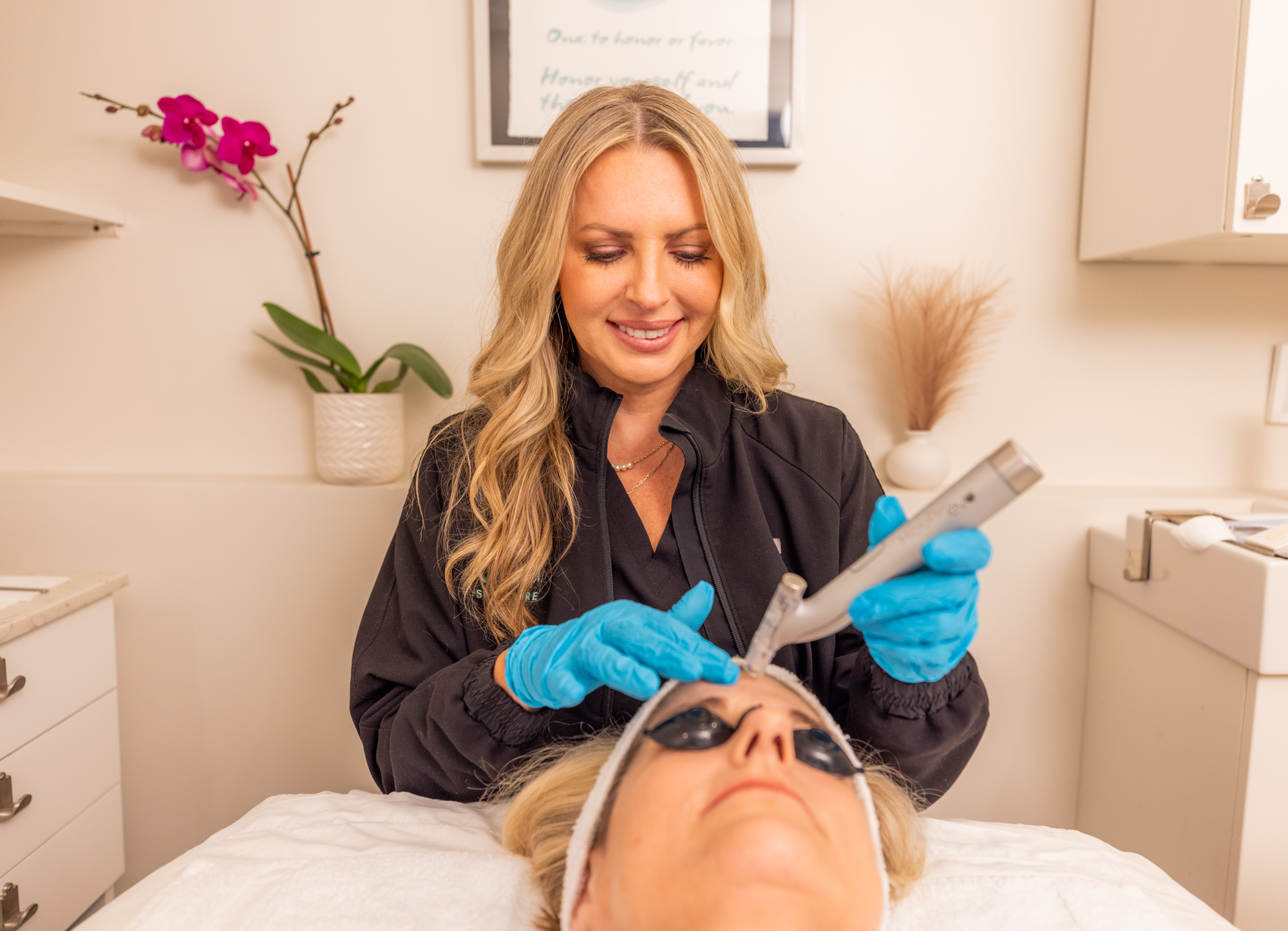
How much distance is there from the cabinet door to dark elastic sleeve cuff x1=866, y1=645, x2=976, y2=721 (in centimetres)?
80

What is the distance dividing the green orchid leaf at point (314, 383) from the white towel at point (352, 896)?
84 cm

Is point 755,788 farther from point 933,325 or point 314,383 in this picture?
point 314,383

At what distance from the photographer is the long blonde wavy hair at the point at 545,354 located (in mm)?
1022

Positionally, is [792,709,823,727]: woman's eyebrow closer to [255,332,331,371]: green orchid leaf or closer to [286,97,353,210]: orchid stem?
[255,332,331,371]: green orchid leaf

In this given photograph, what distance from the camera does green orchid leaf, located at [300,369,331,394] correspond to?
1.47 m

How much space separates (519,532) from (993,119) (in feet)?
3.80

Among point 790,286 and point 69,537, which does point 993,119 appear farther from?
point 69,537

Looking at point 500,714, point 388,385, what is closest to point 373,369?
point 388,385

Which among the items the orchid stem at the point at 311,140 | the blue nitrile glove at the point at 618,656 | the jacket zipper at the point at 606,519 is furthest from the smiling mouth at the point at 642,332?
the orchid stem at the point at 311,140

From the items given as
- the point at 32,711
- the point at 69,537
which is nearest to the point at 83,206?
the point at 69,537

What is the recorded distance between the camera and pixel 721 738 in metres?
0.76

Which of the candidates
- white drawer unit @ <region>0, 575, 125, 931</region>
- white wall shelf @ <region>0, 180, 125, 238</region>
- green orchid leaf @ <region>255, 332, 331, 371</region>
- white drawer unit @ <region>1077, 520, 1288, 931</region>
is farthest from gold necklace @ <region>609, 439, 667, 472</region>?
white wall shelf @ <region>0, 180, 125, 238</region>

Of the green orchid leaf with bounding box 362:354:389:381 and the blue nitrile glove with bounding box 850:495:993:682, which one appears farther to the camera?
the green orchid leaf with bounding box 362:354:389:381

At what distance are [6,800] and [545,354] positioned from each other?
3.30 feet
